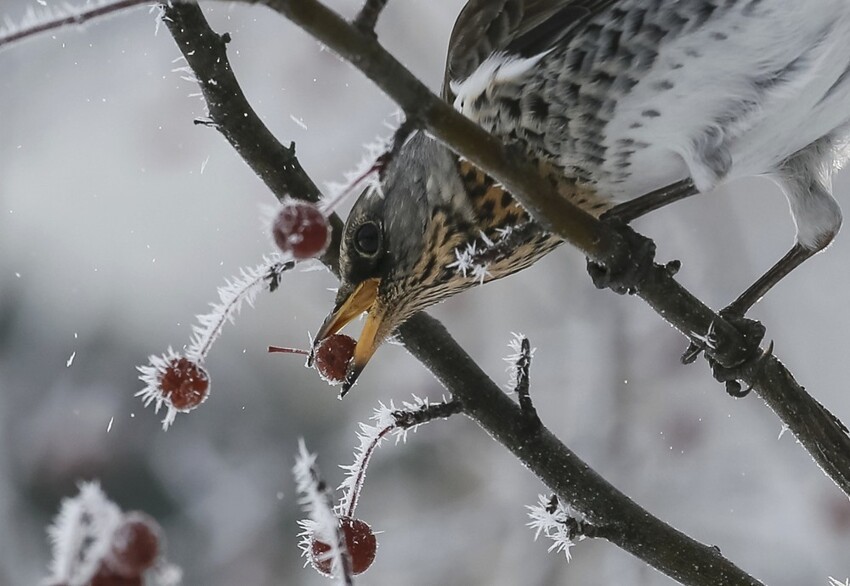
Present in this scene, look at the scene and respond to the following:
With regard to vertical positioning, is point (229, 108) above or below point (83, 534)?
above

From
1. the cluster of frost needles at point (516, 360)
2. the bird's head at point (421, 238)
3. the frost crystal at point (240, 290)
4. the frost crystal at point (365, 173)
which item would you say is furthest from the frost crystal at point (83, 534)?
the bird's head at point (421, 238)

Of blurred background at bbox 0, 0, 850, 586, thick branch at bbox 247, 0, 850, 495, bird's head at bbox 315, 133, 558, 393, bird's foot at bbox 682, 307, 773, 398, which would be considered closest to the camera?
thick branch at bbox 247, 0, 850, 495

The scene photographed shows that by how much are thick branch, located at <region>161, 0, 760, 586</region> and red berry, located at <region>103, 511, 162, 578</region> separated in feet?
1.54

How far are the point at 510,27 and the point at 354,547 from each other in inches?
24.6

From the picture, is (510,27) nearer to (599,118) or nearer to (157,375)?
(599,118)

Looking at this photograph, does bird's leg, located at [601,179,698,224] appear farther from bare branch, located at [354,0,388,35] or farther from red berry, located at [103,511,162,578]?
red berry, located at [103,511,162,578]

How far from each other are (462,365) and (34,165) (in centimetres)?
224

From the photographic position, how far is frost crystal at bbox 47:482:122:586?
1.25 ft

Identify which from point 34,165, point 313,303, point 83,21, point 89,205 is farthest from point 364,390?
point 83,21

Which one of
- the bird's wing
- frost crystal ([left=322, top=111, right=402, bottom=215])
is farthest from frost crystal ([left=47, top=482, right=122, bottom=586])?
the bird's wing

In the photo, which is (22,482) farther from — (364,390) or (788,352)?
(788,352)

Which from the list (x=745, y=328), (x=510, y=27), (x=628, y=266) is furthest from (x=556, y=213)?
(x=510, y=27)

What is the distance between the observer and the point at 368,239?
1062 millimetres

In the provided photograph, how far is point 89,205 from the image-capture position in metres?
2.81
